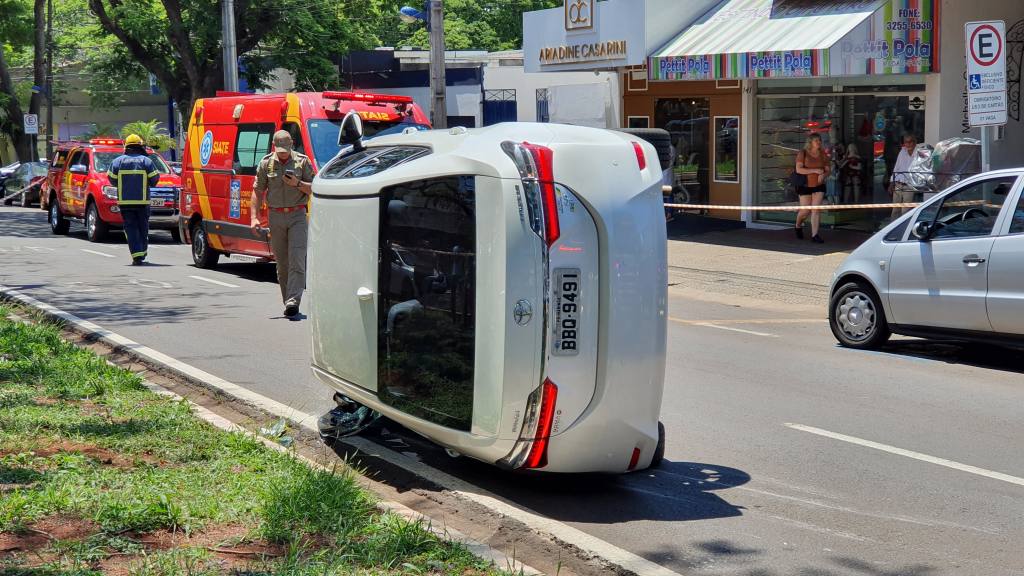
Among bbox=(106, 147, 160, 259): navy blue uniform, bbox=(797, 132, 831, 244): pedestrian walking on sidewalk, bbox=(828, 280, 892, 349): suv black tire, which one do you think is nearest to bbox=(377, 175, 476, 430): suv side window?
bbox=(828, 280, 892, 349): suv black tire

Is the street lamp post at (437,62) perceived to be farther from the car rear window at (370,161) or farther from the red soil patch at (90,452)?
the red soil patch at (90,452)

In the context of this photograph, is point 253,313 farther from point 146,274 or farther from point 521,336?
point 521,336

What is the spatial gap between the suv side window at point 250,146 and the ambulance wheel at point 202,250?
1682mm

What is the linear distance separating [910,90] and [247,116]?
10549mm

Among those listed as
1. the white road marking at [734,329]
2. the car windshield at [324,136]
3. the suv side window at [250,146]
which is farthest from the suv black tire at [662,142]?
the suv side window at [250,146]

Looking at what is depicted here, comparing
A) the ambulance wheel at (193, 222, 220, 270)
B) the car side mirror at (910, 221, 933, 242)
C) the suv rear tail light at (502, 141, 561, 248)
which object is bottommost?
the ambulance wheel at (193, 222, 220, 270)

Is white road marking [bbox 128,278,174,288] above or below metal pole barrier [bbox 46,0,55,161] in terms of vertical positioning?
below

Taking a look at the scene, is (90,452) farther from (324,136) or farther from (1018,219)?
(324,136)

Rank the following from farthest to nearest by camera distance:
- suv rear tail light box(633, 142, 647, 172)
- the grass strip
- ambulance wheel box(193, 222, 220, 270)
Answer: ambulance wheel box(193, 222, 220, 270) < suv rear tail light box(633, 142, 647, 172) < the grass strip

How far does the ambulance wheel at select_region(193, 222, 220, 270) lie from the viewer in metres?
17.2

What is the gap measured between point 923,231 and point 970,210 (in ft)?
1.49

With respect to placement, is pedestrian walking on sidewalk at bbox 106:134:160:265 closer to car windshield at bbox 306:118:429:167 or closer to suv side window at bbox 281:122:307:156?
suv side window at bbox 281:122:307:156

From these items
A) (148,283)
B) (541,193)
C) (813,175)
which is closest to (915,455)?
(541,193)

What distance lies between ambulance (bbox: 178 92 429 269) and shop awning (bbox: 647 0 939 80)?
6.16m
